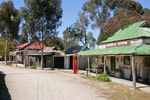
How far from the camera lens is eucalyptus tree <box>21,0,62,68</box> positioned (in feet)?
132

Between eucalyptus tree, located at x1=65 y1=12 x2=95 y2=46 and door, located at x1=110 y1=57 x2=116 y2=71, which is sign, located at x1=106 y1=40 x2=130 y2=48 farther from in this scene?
eucalyptus tree, located at x1=65 y1=12 x2=95 y2=46

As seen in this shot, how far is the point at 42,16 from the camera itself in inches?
1623

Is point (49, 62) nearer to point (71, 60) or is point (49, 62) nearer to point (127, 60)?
point (71, 60)

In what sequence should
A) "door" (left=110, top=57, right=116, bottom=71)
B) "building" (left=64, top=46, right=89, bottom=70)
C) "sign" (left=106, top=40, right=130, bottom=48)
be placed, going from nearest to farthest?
"sign" (left=106, top=40, right=130, bottom=48) < "door" (left=110, top=57, right=116, bottom=71) < "building" (left=64, top=46, right=89, bottom=70)

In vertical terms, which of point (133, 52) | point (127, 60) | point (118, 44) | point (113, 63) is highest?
point (118, 44)

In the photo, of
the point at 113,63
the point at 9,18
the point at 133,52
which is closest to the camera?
the point at 133,52

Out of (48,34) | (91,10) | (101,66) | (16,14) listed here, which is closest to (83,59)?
(48,34)

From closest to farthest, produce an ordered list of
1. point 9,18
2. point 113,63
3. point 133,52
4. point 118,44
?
point 133,52
point 118,44
point 113,63
point 9,18

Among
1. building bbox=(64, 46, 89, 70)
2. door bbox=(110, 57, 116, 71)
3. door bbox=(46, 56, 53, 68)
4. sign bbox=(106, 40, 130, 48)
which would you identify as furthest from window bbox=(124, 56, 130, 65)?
door bbox=(46, 56, 53, 68)

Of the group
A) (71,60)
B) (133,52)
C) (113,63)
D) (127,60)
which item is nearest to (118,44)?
(127,60)

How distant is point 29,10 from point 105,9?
17909 millimetres

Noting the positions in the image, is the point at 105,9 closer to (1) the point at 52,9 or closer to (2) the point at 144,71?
(1) the point at 52,9

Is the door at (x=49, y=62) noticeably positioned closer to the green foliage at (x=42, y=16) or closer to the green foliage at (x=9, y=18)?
the green foliage at (x=42, y=16)

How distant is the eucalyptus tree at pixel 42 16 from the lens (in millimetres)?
40094
